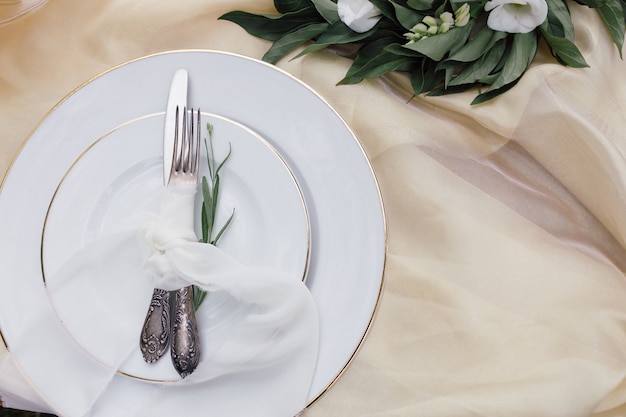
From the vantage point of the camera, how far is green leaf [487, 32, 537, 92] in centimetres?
56

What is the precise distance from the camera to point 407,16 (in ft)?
1.82

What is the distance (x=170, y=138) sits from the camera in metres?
0.54

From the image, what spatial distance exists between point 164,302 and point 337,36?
29cm

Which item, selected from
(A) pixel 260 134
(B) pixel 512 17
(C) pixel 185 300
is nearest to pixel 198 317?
(C) pixel 185 300

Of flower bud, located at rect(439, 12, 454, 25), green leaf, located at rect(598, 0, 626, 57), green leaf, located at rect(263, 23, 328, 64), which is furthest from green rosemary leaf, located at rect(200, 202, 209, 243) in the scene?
green leaf, located at rect(598, 0, 626, 57)

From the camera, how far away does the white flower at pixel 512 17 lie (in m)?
Result: 0.53

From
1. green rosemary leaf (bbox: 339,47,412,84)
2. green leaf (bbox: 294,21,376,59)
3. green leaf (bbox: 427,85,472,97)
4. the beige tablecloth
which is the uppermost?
green leaf (bbox: 294,21,376,59)

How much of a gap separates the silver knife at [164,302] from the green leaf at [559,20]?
0.33 meters

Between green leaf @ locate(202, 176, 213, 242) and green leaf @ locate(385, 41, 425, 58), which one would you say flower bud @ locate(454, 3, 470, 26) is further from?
green leaf @ locate(202, 176, 213, 242)

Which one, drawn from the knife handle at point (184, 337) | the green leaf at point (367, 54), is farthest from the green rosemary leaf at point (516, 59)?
the knife handle at point (184, 337)

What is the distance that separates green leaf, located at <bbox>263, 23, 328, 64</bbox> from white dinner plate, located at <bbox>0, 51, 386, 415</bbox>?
39 millimetres

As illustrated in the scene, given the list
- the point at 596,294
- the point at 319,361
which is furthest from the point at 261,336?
the point at 596,294

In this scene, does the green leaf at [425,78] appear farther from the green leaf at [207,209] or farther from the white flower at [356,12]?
the green leaf at [207,209]

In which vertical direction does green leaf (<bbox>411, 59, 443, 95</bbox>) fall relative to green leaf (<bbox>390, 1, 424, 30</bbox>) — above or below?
below
